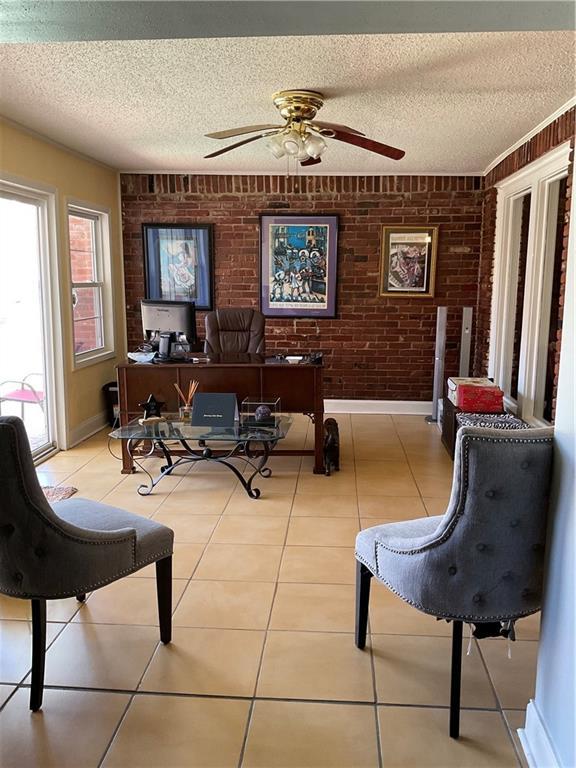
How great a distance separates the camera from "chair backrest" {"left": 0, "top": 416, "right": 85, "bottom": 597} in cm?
177

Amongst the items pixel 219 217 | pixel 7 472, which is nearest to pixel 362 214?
pixel 219 217

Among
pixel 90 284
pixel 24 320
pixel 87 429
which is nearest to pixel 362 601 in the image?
pixel 24 320

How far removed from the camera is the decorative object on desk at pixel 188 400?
13.1ft

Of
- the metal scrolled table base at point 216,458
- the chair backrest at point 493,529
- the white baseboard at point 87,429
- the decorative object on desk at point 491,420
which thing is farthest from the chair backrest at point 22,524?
the white baseboard at point 87,429

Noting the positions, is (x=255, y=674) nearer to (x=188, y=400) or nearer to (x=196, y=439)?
(x=196, y=439)

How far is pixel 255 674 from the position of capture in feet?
6.98

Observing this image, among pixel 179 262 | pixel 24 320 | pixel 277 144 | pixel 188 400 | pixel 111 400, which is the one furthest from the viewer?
pixel 179 262

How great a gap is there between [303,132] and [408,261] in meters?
2.71

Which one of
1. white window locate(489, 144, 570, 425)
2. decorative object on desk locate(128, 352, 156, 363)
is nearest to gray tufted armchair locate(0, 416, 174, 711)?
decorative object on desk locate(128, 352, 156, 363)

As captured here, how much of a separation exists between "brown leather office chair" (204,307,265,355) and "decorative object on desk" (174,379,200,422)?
2.57ft

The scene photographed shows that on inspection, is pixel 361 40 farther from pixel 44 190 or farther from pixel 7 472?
pixel 44 190

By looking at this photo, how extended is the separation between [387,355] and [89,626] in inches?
170

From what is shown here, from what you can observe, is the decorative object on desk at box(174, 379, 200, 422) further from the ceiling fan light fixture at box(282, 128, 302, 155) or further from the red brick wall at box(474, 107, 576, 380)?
the red brick wall at box(474, 107, 576, 380)

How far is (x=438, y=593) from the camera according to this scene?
5.89 feet
